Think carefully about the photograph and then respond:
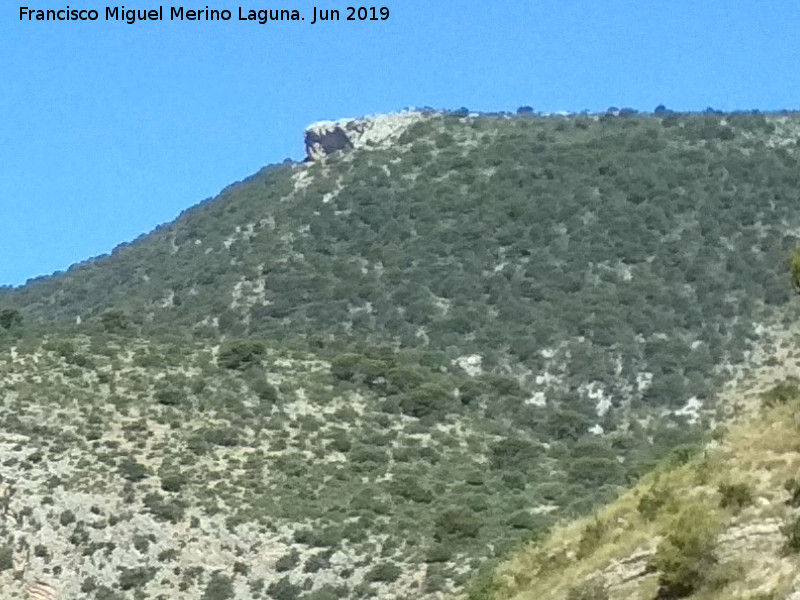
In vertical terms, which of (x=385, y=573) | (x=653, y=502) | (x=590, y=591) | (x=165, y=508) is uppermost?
(x=165, y=508)

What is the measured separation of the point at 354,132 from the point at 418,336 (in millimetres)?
27166

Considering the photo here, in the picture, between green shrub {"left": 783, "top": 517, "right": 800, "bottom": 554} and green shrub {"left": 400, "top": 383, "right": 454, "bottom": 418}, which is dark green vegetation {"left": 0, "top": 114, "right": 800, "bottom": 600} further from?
green shrub {"left": 783, "top": 517, "right": 800, "bottom": 554}

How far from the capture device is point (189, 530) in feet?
109

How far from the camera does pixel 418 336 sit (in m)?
51.3

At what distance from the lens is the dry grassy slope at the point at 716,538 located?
A: 11141 millimetres

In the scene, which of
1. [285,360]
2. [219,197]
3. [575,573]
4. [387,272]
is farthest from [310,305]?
[575,573]

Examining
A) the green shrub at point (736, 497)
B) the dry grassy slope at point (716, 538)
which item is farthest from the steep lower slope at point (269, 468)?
the green shrub at point (736, 497)

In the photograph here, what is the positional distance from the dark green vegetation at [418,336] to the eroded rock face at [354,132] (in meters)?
1.71

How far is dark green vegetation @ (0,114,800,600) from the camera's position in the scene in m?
34.2

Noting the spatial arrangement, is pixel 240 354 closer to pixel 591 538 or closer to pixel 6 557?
pixel 6 557

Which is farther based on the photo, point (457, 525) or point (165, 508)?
point (165, 508)

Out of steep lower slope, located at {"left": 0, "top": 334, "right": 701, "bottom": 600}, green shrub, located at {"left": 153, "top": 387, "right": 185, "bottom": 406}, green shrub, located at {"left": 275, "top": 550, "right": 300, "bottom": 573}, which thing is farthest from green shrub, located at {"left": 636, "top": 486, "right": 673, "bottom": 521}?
green shrub, located at {"left": 153, "top": 387, "right": 185, "bottom": 406}

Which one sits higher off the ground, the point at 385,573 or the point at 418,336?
the point at 418,336

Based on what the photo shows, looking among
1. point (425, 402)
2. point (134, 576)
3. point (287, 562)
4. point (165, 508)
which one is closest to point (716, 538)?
point (287, 562)
